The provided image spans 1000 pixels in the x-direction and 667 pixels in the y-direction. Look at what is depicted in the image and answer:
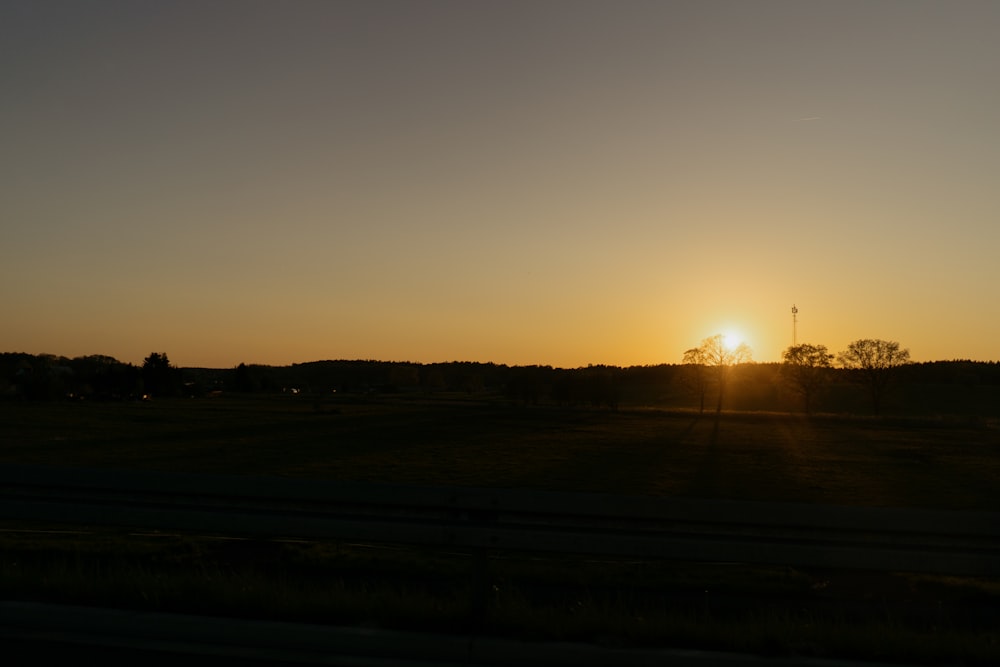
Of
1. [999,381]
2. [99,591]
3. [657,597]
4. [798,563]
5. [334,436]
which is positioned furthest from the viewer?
[999,381]

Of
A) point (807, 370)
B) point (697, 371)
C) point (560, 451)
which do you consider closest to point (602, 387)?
point (697, 371)

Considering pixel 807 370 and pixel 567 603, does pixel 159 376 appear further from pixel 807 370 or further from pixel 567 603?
pixel 567 603

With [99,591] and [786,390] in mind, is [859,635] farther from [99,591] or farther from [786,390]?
[786,390]

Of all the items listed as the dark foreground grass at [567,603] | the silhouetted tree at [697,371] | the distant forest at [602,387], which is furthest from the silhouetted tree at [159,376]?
the dark foreground grass at [567,603]

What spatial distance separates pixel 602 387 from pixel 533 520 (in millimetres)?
92785

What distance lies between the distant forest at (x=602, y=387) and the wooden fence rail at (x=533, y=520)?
275ft

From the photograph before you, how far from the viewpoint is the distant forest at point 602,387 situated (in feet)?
321

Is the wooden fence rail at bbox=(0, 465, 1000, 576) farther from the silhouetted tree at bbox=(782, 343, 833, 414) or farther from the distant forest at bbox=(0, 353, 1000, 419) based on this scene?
the silhouetted tree at bbox=(782, 343, 833, 414)

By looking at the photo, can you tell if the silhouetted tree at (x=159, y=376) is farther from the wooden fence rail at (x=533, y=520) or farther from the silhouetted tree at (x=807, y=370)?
the wooden fence rail at (x=533, y=520)

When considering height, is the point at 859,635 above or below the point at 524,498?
below

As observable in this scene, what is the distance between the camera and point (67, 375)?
343ft

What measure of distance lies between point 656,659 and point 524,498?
4.24 ft

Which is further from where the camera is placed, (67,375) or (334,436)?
(67,375)

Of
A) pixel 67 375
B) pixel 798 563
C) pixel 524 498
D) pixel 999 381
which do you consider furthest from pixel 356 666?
pixel 999 381
